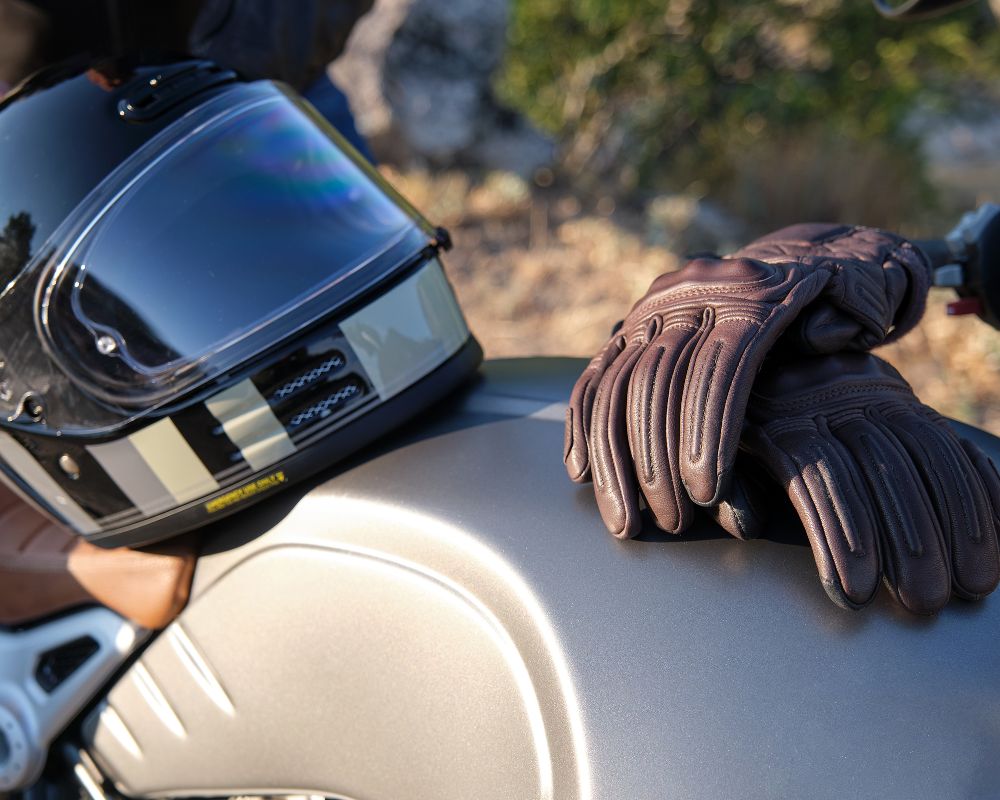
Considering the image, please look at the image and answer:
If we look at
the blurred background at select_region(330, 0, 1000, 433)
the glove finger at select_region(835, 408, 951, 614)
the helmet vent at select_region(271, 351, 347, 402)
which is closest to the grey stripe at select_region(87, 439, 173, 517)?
the helmet vent at select_region(271, 351, 347, 402)

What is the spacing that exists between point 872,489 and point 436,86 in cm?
401

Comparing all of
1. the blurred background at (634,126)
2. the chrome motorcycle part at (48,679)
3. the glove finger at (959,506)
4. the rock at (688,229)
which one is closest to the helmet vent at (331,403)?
the chrome motorcycle part at (48,679)

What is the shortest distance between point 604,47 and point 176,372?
14.0 ft

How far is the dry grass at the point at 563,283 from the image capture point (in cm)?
282

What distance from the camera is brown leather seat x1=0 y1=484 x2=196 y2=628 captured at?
0.99m

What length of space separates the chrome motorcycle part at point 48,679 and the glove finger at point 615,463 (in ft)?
1.94

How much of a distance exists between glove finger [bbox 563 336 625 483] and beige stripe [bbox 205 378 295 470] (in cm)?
32

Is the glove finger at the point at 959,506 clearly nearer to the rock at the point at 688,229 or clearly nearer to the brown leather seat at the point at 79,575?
the brown leather seat at the point at 79,575

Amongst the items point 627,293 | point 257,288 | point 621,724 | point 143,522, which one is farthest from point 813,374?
point 627,293

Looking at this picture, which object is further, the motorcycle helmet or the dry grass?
the dry grass

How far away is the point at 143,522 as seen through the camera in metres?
0.99

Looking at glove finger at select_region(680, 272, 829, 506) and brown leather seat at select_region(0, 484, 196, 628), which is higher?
glove finger at select_region(680, 272, 829, 506)

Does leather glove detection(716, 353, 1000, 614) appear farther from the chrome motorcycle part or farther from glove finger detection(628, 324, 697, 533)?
the chrome motorcycle part

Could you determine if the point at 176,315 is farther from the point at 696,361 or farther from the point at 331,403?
the point at 696,361
